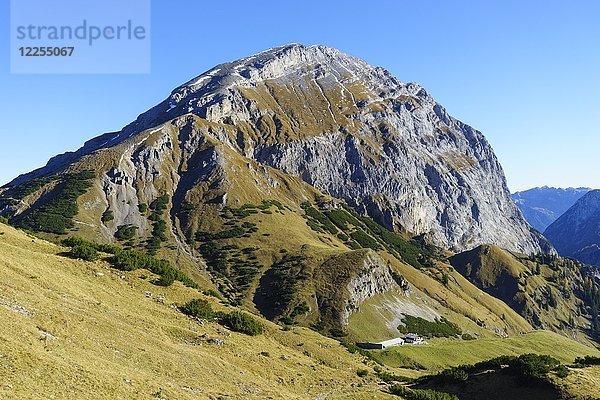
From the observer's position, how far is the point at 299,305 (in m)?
150

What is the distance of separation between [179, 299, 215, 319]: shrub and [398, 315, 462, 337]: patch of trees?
4301 inches

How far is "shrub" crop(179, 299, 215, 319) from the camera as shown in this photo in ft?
180

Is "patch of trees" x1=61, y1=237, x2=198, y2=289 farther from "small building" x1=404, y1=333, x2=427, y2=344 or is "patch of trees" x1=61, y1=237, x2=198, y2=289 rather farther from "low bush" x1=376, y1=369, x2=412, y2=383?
"small building" x1=404, y1=333, x2=427, y2=344

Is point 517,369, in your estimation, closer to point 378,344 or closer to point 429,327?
point 378,344

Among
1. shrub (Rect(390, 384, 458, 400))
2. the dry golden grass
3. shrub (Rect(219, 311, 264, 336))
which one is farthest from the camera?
shrub (Rect(219, 311, 264, 336))

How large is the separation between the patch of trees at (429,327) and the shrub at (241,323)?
10590 cm

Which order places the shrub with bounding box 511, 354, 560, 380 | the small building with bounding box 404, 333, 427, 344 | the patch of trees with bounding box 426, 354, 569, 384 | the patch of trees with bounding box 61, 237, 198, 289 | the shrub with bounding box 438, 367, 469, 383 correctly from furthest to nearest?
the small building with bounding box 404, 333, 427, 344 < the patch of trees with bounding box 61, 237, 198, 289 < the shrub with bounding box 438, 367, 469, 383 < the patch of trees with bounding box 426, 354, 569, 384 < the shrub with bounding box 511, 354, 560, 380

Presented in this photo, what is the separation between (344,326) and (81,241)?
9758 cm

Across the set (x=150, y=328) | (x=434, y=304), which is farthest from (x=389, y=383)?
(x=434, y=304)

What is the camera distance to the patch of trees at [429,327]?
516 feet

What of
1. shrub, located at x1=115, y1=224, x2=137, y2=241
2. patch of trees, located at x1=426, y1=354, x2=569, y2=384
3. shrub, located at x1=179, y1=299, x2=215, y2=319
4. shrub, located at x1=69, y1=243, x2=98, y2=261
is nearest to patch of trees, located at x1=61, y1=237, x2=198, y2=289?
shrub, located at x1=69, y1=243, x2=98, y2=261

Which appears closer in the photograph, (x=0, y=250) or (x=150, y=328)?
(x=150, y=328)

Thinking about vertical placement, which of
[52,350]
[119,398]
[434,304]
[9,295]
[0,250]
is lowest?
[434,304]

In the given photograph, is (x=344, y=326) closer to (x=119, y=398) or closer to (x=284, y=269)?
(x=284, y=269)
